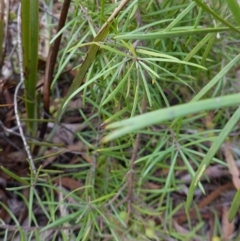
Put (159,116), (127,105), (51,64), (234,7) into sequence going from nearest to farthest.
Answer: (159,116) < (234,7) < (127,105) < (51,64)

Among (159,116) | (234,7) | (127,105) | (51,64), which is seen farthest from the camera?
(51,64)

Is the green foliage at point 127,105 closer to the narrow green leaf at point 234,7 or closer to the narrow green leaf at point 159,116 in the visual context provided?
the narrow green leaf at point 234,7

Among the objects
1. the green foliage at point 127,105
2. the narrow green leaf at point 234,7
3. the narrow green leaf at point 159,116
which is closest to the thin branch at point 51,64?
the green foliage at point 127,105

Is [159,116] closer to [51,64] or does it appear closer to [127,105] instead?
[127,105]

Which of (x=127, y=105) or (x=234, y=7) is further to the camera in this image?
(x=127, y=105)

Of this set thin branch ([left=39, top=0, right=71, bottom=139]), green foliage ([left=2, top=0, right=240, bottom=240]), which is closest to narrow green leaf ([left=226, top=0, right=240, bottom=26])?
green foliage ([left=2, top=0, right=240, bottom=240])

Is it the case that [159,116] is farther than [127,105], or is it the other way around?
[127,105]

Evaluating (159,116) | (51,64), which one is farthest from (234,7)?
(51,64)

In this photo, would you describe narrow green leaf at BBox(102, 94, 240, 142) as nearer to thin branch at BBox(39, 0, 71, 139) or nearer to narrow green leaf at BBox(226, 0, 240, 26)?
narrow green leaf at BBox(226, 0, 240, 26)

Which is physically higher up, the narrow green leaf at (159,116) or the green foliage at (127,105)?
the narrow green leaf at (159,116)

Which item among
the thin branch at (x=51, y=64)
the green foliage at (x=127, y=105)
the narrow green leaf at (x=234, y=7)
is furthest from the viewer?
the thin branch at (x=51, y=64)

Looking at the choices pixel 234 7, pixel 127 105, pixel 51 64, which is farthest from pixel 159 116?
pixel 51 64

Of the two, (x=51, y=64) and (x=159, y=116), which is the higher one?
(x=159, y=116)

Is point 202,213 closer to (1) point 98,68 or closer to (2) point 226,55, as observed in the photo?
(2) point 226,55
